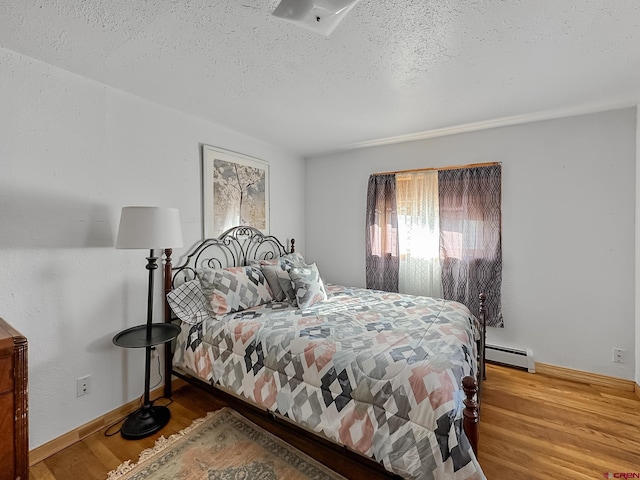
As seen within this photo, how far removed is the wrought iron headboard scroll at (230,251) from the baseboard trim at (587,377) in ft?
9.96

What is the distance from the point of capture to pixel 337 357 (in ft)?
5.24

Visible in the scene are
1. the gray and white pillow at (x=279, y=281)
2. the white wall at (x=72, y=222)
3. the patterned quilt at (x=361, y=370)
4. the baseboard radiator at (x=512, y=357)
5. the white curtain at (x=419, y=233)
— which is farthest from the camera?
the white curtain at (x=419, y=233)

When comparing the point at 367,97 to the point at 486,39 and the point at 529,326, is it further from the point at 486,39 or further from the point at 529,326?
the point at 529,326

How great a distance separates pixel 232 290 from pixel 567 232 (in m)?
3.08

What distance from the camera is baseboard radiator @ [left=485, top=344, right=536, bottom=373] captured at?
2.73 meters

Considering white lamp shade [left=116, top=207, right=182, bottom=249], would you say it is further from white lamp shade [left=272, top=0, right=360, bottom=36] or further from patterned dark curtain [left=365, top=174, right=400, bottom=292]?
patterned dark curtain [left=365, top=174, right=400, bottom=292]

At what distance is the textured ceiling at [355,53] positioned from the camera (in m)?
1.38

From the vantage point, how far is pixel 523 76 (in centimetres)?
196

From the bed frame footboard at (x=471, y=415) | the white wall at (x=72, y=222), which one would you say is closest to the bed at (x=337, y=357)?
the bed frame footboard at (x=471, y=415)

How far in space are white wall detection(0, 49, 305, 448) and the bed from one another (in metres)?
0.39

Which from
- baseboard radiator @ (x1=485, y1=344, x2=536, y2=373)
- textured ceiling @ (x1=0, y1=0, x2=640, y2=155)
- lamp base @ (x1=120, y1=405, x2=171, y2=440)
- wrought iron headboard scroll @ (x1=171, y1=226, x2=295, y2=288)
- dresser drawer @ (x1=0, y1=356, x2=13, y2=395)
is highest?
textured ceiling @ (x1=0, y1=0, x2=640, y2=155)

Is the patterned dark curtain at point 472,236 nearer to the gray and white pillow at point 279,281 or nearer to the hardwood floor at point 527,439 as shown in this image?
the hardwood floor at point 527,439

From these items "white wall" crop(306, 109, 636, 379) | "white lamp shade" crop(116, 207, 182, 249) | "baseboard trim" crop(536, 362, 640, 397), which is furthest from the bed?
"baseboard trim" crop(536, 362, 640, 397)

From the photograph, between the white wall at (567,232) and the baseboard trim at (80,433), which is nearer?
the baseboard trim at (80,433)
